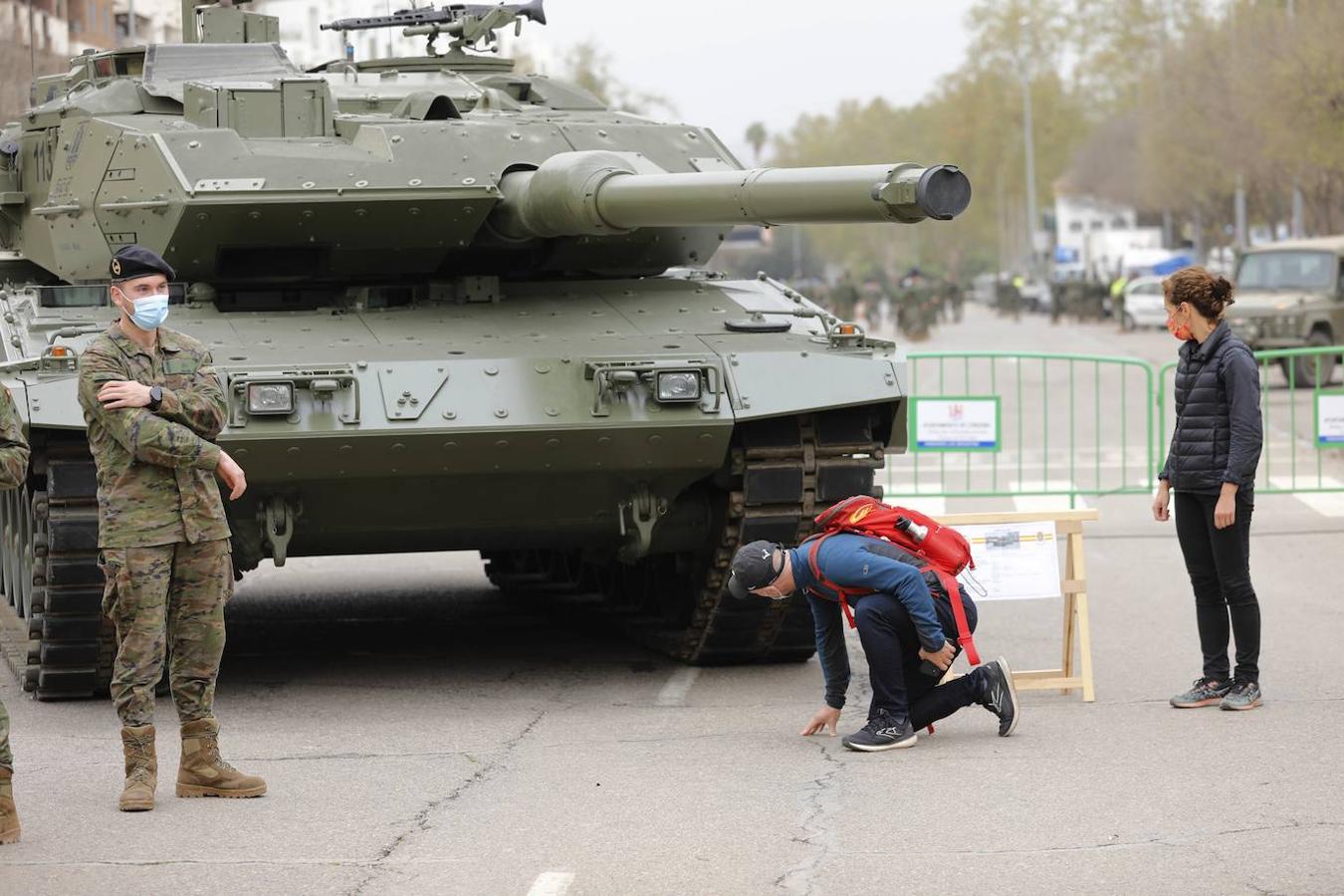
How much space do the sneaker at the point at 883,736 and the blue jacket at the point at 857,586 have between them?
0.78 feet

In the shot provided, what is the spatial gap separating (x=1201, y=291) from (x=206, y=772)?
422 cm

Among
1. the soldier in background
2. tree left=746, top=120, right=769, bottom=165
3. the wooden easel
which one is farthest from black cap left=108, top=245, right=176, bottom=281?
tree left=746, top=120, right=769, bottom=165

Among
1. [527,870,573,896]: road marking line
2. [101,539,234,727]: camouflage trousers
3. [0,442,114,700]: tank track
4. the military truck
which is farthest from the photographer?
the military truck

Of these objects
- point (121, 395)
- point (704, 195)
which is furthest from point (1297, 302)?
point (121, 395)

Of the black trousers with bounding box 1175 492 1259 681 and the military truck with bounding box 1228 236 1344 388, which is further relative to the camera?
the military truck with bounding box 1228 236 1344 388

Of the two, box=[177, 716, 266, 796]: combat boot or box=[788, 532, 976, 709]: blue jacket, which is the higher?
box=[788, 532, 976, 709]: blue jacket

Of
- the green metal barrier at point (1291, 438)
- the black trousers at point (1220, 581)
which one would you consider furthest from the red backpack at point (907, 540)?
the green metal barrier at point (1291, 438)

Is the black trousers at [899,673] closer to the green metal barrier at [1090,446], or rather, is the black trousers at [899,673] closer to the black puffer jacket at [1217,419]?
the black puffer jacket at [1217,419]

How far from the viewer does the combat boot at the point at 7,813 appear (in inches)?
268

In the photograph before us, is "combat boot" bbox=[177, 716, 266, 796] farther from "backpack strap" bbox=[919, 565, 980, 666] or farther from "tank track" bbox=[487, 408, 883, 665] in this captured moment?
"tank track" bbox=[487, 408, 883, 665]

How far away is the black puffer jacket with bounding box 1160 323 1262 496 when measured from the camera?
28.8 ft

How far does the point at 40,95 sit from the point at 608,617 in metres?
3.97

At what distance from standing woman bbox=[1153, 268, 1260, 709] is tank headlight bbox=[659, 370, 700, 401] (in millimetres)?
1917

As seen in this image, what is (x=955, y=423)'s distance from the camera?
1572 centimetres
